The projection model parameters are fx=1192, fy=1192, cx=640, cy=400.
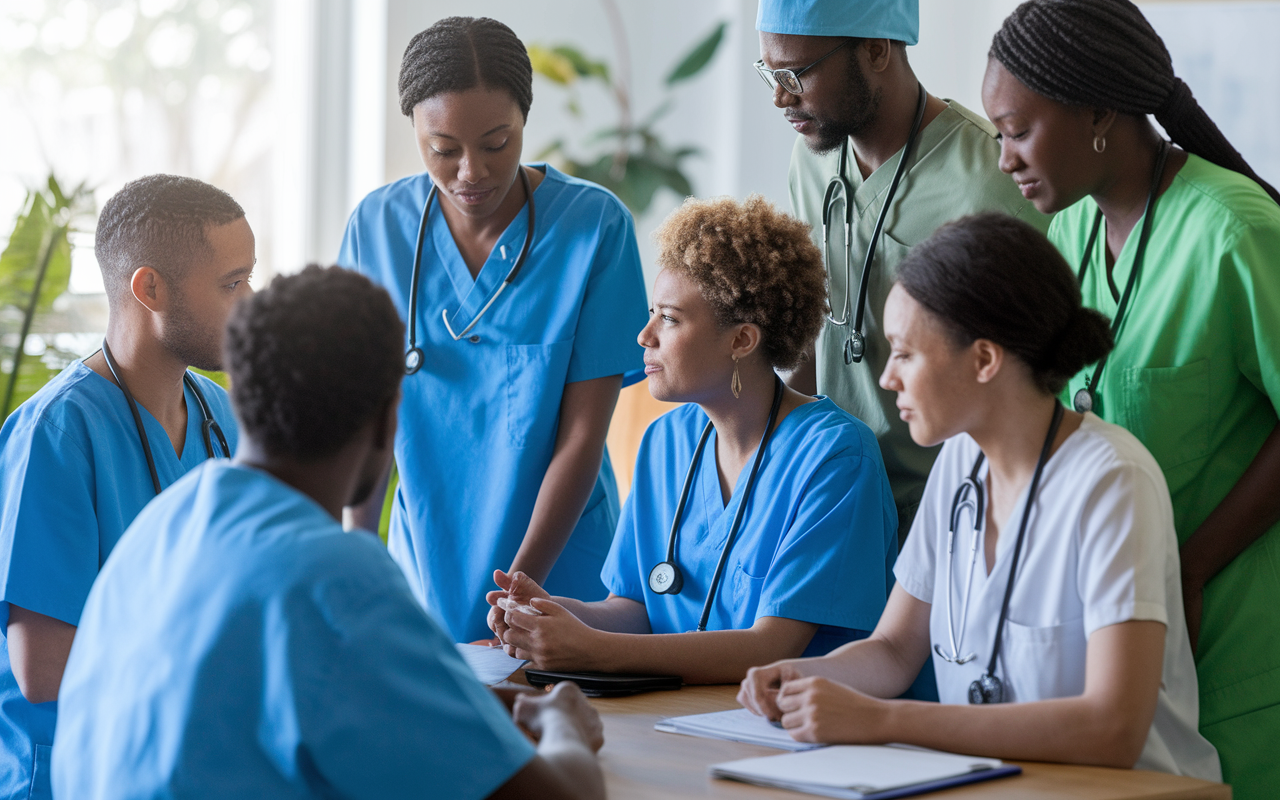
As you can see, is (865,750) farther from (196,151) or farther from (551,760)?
(196,151)

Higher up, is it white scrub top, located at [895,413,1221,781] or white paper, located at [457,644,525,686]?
white scrub top, located at [895,413,1221,781]

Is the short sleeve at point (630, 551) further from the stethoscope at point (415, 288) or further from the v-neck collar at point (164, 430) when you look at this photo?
the v-neck collar at point (164, 430)

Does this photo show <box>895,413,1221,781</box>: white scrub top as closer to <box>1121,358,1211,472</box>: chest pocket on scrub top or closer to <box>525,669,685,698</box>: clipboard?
<box>1121,358,1211,472</box>: chest pocket on scrub top

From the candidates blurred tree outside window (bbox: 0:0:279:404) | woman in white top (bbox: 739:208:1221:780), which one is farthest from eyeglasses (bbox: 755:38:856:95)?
blurred tree outside window (bbox: 0:0:279:404)

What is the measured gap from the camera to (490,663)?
165 cm

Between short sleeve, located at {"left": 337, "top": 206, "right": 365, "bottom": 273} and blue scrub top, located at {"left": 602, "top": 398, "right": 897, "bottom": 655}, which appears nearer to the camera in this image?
blue scrub top, located at {"left": 602, "top": 398, "right": 897, "bottom": 655}

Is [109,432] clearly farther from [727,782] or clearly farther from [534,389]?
[727,782]

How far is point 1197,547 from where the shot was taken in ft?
4.77

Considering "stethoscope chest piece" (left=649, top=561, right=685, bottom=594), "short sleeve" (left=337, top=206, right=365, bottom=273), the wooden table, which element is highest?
"short sleeve" (left=337, top=206, right=365, bottom=273)

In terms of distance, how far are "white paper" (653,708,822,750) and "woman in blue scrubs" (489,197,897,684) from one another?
17 centimetres

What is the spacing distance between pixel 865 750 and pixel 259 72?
3.17m

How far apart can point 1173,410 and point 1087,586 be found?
1.18 ft

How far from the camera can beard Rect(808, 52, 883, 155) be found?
188 centimetres

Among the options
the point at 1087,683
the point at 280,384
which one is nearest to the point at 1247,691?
the point at 1087,683
